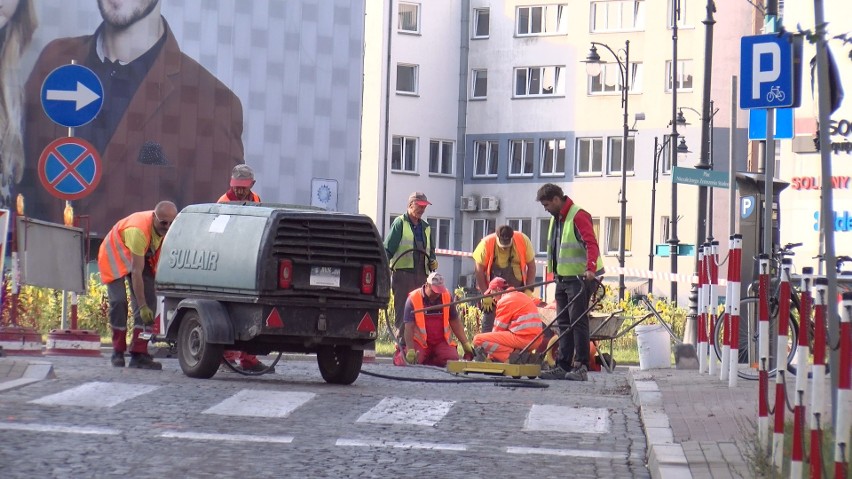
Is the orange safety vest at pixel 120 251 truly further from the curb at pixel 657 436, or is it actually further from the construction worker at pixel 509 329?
the curb at pixel 657 436

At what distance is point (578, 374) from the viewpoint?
17578 mm

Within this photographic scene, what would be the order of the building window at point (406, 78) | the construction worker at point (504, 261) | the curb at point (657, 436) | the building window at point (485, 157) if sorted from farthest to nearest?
the building window at point (485, 157)
the building window at point (406, 78)
the construction worker at point (504, 261)
the curb at point (657, 436)

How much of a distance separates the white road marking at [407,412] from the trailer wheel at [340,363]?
1799 millimetres

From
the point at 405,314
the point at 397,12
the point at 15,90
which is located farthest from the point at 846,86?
the point at 397,12

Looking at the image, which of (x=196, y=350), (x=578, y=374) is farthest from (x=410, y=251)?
(x=196, y=350)

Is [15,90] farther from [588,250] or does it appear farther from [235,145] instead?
[588,250]

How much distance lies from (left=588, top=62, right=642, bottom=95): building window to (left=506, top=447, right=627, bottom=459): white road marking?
58.4 m

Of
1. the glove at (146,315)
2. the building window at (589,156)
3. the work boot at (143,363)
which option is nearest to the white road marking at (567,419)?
the work boot at (143,363)

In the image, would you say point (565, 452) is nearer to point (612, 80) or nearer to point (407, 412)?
point (407, 412)

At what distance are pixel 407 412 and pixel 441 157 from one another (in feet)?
195

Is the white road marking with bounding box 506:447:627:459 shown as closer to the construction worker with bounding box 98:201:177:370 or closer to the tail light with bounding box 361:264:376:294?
the tail light with bounding box 361:264:376:294

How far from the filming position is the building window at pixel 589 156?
69312mm

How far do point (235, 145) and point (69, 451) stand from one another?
3080cm

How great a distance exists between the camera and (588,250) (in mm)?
17766
